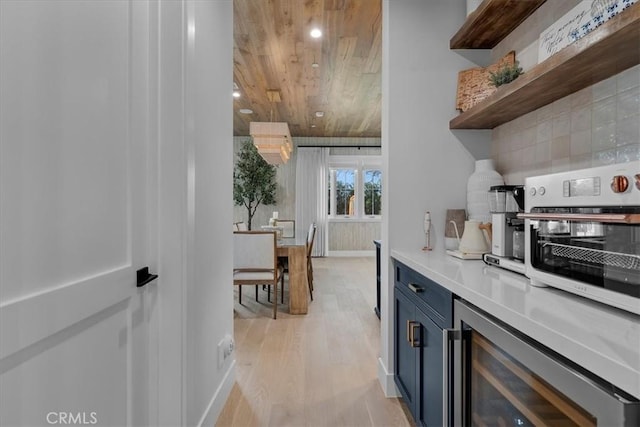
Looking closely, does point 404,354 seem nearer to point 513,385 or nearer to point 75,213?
point 513,385

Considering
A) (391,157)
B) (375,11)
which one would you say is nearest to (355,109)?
(375,11)

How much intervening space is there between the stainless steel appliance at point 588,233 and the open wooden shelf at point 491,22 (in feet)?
3.60

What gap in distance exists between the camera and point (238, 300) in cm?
415

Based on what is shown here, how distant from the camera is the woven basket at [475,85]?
1.91 metres

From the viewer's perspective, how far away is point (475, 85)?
199 centimetres

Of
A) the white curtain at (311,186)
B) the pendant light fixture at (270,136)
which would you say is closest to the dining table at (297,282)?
the pendant light fixture at (270,136)

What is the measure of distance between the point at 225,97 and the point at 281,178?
5769 millimetres

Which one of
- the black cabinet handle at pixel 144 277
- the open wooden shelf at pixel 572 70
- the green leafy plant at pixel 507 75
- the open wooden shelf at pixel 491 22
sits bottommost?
the black cabinet handle at pixel 144 277

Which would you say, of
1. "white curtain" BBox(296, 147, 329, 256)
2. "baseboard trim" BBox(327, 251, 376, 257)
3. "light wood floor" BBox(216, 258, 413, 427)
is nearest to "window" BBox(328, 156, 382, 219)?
"white curtain" BBox(296, 147, 329, 256)

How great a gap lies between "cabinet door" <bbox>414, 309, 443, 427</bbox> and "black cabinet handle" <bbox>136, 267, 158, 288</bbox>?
45.8 inches

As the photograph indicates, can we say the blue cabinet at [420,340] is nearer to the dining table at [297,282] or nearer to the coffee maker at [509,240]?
the coffee maker at [509,240]

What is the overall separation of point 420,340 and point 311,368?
1149 mm

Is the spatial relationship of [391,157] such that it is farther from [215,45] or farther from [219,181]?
[215,45]

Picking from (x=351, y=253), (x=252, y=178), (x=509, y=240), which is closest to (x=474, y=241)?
(x=509, y=240)
